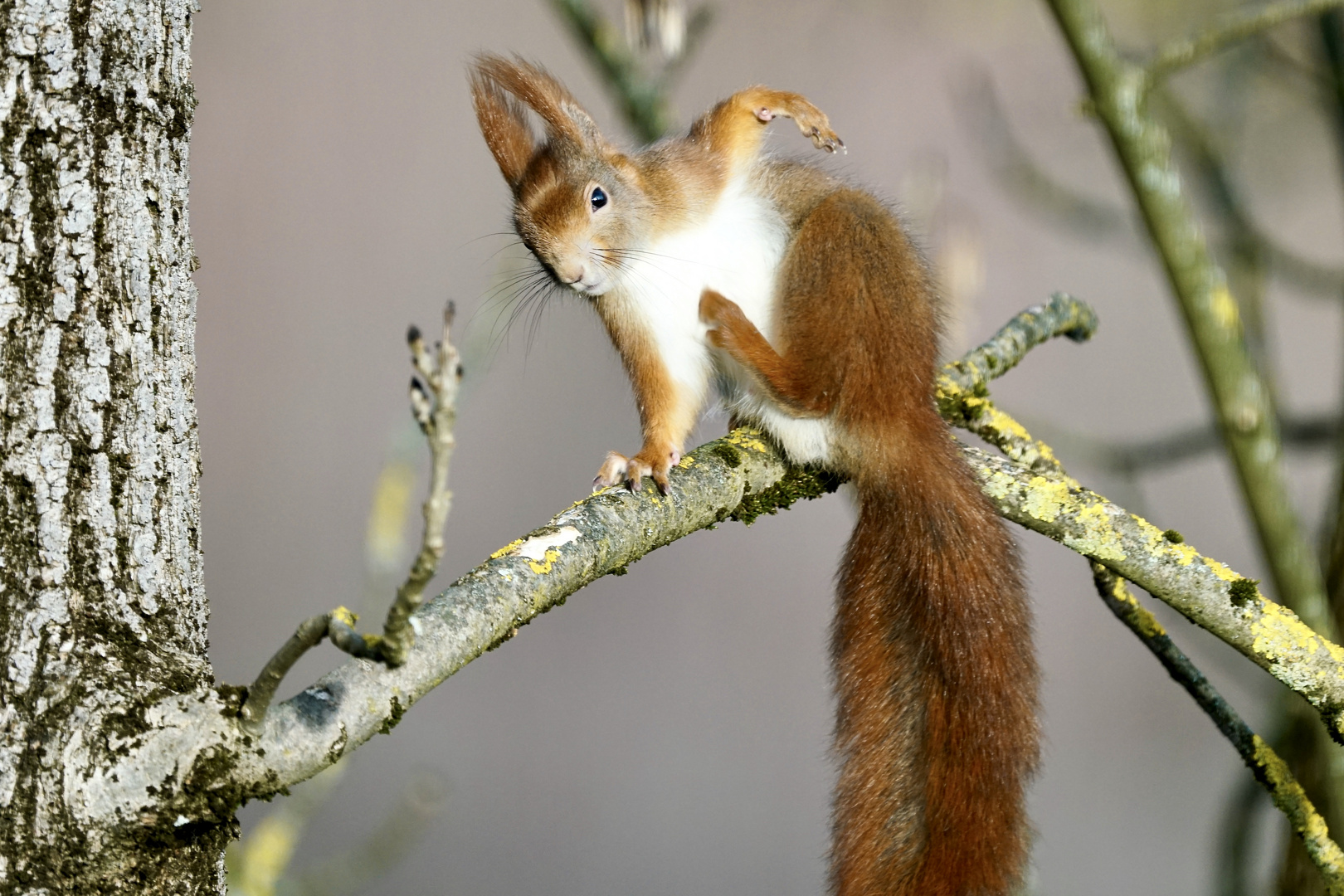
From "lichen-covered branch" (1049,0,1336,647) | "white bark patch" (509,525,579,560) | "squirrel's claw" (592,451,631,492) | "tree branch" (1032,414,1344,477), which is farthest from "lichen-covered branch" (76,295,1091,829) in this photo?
"tree branch" (1032,414,1344,477)

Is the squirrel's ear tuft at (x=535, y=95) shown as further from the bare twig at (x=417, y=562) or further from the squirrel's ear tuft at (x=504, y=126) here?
the bare twig at (x=417, y=562)

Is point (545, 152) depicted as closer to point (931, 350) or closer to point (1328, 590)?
point (931, 350)

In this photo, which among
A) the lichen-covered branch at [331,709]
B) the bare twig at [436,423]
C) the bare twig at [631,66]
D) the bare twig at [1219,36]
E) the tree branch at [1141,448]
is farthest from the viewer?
the tree branch at [1141,448]

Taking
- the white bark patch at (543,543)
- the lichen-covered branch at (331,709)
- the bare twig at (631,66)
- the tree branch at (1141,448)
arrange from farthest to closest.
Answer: the tree branch at (1141,448) < the bare twig at (631,66) < the white bark patch at (543,543) < the lichen-covered branch at (331,709)

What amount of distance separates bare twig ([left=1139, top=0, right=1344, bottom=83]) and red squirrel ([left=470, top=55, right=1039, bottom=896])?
0.29 m

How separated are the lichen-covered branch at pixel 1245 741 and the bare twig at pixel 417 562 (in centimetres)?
68

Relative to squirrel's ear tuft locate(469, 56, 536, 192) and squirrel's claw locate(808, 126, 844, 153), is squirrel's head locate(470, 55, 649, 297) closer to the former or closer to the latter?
squirrel's ear tuft locate(469, 56, 536, 192)

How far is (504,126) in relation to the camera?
106cm

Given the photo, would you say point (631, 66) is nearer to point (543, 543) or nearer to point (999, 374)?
point (999, 374)

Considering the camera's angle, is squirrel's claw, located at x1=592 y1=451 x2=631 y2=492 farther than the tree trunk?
Yes

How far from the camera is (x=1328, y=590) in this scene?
4.40 feet

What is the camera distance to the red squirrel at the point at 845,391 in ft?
2.83

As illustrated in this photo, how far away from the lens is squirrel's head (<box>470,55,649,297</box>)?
1.05m

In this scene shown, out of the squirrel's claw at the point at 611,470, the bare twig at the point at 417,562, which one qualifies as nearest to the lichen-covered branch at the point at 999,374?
the squirrel's claw at the point at 611,470
